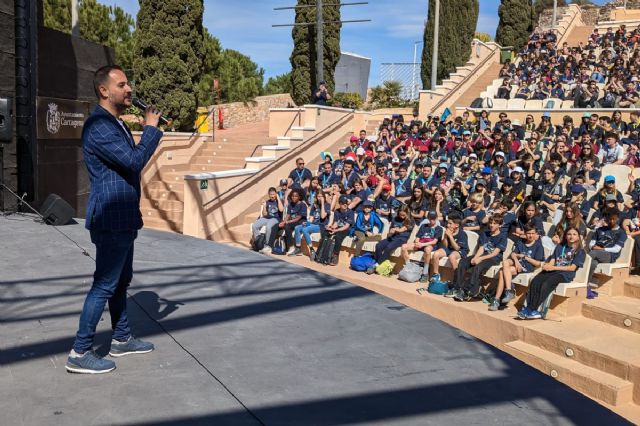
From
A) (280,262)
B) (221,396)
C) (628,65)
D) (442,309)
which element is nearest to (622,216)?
(442,309)

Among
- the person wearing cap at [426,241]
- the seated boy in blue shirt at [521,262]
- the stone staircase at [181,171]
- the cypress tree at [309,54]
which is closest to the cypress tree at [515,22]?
the cypress tree at [309,54]

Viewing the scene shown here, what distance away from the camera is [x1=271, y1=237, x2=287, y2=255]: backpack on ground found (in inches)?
448

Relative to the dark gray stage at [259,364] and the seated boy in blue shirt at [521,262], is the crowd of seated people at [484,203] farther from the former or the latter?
the dark gray stage at [259,364]

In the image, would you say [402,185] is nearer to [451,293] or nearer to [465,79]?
[451,293]

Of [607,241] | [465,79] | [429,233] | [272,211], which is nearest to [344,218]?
[272,211]

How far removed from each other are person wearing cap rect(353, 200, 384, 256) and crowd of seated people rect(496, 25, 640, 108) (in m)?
8.45

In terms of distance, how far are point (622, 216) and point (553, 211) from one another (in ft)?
3.90

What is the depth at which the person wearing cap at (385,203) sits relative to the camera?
36.2 feet

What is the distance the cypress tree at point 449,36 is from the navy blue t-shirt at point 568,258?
2159 cm

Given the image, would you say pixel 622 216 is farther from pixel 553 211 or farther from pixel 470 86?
pixel 470 86

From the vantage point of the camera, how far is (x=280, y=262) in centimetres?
592

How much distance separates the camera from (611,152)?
39.0 feet

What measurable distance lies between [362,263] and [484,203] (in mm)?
2441

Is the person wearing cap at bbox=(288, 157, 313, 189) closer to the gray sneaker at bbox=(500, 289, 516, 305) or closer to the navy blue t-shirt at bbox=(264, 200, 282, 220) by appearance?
the navy blue t-shirt at bbox=(264, 200, 282, 220)
